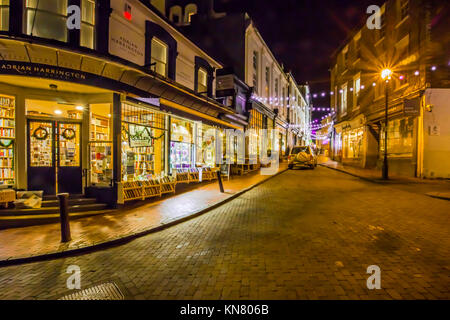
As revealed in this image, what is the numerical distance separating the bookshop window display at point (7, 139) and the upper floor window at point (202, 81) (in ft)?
29.7

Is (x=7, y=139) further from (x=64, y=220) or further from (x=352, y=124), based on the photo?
(x=352, y=124)

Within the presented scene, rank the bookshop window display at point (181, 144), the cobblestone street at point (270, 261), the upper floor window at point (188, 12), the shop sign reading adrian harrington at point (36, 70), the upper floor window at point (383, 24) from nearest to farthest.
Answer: the cobblestone street at point (270, 261)
the shop sign reading adrian harrington at point (36, 70)
the bookshop window display at point (181, 144)
the upper floor window at point (188, 12)
the upper floor window at point (383, 24)

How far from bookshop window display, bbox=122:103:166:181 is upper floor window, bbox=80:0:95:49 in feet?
7.27

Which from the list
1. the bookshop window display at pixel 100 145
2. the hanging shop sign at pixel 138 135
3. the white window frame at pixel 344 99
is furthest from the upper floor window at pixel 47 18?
the white window frame at pixel 344 99

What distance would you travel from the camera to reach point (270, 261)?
14.7ft

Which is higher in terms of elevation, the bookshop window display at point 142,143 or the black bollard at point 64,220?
the bookshop window display at point 142,143

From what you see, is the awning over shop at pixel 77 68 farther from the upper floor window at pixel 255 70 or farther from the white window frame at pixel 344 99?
the white window frame at pixel 344 99

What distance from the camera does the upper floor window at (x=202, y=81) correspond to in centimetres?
1498

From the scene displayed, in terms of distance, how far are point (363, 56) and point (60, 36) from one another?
25622mm

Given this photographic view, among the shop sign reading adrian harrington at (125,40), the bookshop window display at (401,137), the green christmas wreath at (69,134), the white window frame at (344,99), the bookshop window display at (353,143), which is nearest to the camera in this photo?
the green christmas wreath at (69,134)

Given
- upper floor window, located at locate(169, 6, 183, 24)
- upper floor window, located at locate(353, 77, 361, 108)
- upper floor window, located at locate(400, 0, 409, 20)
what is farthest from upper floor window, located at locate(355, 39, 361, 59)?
upper floor window, located at locate(169, 6, 183, 24)

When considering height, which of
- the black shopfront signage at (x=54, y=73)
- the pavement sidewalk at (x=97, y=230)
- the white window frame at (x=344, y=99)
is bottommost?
the pavement sidewalk at (x=97, y=230)
